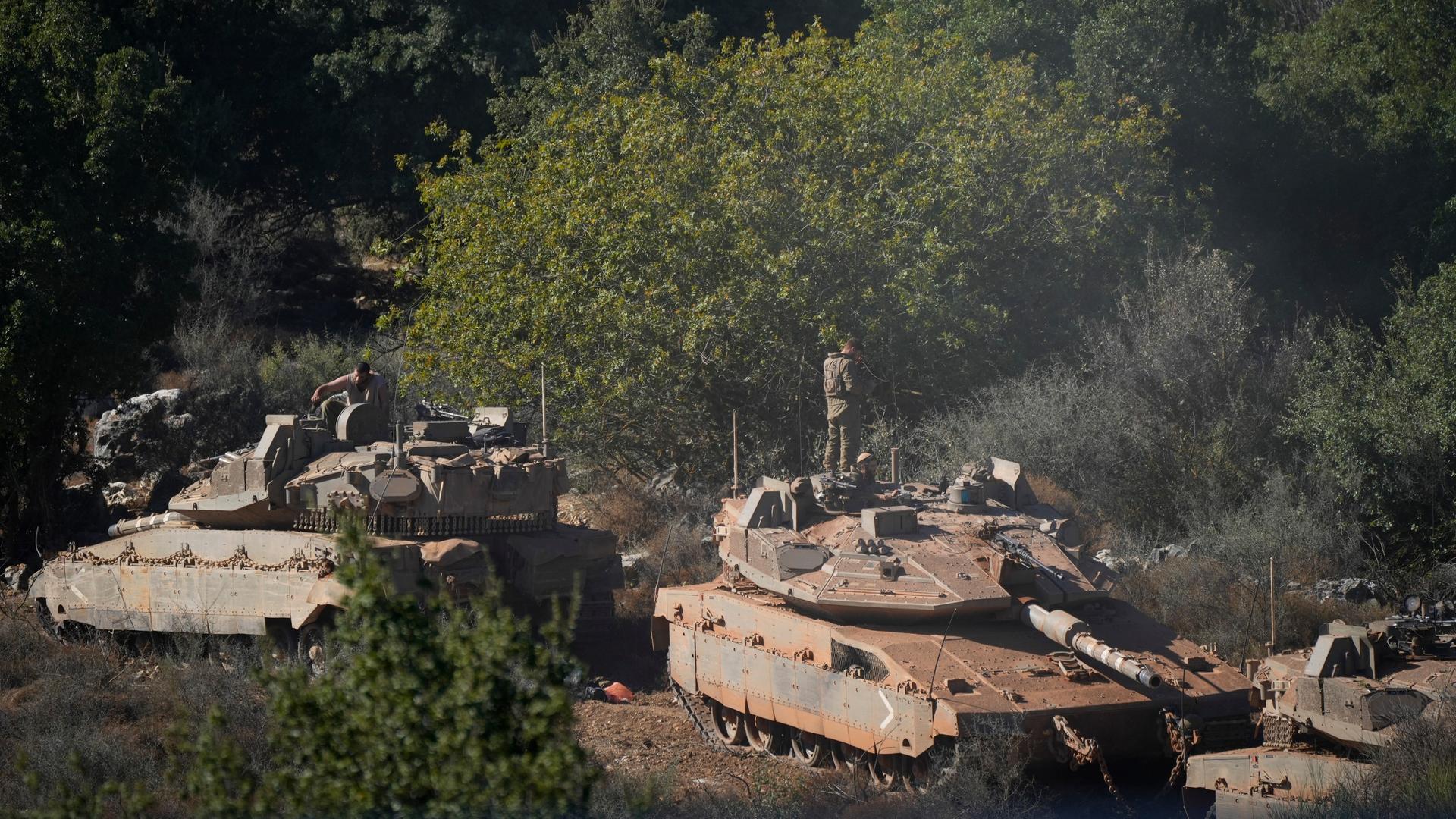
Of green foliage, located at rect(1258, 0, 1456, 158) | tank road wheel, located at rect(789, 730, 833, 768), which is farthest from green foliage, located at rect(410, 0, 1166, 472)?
green foliage, located at rect(1258, 0, 1456, 158)

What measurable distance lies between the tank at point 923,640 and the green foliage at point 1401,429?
7.61m

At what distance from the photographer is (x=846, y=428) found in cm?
1745

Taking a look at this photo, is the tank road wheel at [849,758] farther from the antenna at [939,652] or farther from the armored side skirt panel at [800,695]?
the antenna at [939,652]

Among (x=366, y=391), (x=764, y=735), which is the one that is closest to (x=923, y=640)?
(x=764, y=735)

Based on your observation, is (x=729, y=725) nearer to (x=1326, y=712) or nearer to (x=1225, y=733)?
(x=1225, y=733)

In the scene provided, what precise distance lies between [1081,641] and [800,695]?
2.27 m

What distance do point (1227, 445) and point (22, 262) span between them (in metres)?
15.8

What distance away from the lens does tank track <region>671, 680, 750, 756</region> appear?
40.0 feet

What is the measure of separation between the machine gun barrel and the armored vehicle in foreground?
5.05 m

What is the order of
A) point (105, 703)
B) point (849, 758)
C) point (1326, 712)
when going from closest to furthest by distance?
point (1326, 712) < point (849, 758) < point (105, 703)

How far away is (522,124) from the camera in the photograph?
26.9 meters

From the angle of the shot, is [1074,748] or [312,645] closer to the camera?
[1074,748]

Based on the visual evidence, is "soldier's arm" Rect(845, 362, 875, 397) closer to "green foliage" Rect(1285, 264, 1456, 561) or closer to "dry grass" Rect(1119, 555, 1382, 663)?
"dry grass" Rect(1119, 555, 1382, 663)

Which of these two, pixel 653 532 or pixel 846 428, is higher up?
pixel 846 428
